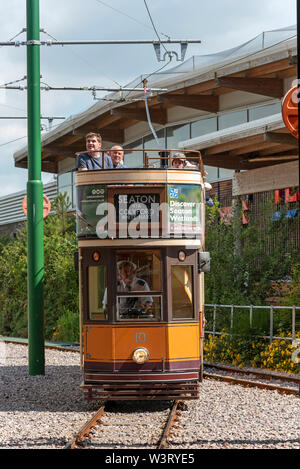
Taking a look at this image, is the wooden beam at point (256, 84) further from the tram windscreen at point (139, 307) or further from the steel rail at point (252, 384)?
the tram windscreen at point (139, 307)

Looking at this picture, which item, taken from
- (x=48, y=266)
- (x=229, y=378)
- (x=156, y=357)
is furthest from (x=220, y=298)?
(x=48, y=266)

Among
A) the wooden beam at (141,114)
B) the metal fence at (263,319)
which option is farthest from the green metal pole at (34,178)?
the wooden beam at (141,114)

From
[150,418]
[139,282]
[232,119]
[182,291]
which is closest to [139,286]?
[139,282]

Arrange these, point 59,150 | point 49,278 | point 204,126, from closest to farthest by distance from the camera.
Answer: point 49,278
point 204,126
point 59,150

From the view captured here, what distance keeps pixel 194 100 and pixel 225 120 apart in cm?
131

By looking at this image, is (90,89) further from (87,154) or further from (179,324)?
(179,324)

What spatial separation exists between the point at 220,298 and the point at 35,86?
6814 mm

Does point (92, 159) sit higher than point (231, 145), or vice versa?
point (231, 145)

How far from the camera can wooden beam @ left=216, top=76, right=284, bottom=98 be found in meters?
22.7

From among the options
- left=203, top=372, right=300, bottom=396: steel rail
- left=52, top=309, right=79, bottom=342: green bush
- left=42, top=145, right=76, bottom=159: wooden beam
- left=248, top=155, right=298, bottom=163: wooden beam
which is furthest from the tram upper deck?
left=42, top=145, right=76, bottom=159: wooden beam

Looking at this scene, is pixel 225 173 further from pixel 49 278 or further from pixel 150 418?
pixel 150 418

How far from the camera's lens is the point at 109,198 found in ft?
34.9

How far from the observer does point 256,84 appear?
22.8 metres

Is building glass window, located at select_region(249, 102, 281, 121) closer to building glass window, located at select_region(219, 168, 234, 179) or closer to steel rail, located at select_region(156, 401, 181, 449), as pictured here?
building glass window, located at select_region(219, 168, 234, 179)
